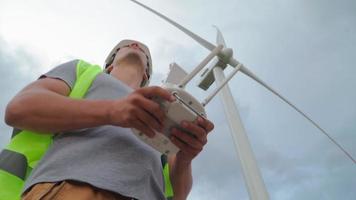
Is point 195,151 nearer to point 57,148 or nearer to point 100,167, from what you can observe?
point 100,167

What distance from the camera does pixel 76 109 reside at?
123 cm

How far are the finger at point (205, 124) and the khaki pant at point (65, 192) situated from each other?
16.3 inches

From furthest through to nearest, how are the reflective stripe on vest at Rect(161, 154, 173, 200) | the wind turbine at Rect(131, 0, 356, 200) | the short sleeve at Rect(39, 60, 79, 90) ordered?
the wind turbine at Rect(131, 0, 356, 200) → the reflective stripe on vest at Rect(161, 154, 173, 200) → the short sleeve at Rect(39, 60, 79, 90)

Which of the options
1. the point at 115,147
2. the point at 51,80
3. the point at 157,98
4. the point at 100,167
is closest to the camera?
the point at 157,98

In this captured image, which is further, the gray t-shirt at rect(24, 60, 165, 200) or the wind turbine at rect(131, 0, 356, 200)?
the wind turbine at rect(131, 0, 356, 200)

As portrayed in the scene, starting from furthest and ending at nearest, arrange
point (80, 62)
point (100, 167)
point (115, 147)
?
point (80, 62) → point (115, 147) → point (100, 167)

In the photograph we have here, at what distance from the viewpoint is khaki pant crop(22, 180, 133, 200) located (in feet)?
3.59

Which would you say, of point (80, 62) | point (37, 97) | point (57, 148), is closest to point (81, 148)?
point (57, 148)

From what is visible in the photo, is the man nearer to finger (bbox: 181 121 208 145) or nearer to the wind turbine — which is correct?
finger (bbox: 181 121 208 145)

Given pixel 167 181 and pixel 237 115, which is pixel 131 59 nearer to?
pixel 167 181

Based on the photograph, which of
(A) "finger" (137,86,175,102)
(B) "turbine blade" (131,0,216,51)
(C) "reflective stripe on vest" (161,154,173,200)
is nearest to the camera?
(A) "finger" (137,86,175,102)

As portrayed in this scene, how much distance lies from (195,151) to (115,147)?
0.33m

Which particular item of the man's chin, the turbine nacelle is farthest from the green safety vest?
the turbine nacelle

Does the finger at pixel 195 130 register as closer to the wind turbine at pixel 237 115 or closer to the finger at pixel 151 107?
the finger at pixel 151 107
